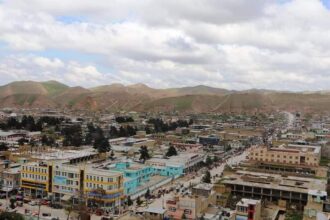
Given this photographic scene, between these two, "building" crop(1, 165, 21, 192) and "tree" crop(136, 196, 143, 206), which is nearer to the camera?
"tree" crop(136, 196, 143, 206)

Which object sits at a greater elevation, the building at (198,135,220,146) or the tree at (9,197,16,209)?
the building at (198,135,220,146)

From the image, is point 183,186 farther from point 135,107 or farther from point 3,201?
point 135,107

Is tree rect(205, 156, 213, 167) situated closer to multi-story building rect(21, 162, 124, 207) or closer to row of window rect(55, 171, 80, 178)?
multi-story building rect(21, 162, 124, 207)

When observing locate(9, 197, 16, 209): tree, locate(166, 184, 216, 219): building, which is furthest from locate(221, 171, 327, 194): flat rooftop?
locate(9, 197, 16, 209): tree

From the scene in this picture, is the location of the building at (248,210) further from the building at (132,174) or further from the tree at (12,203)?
the tree at (12,203)

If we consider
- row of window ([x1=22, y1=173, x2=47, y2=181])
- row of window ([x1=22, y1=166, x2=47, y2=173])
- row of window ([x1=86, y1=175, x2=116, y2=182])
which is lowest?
row of window ([x1=22, y1=173, x2=47, y2=181])

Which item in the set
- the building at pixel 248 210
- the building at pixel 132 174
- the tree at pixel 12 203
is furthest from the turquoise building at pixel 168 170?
the tree at pixel 12 203

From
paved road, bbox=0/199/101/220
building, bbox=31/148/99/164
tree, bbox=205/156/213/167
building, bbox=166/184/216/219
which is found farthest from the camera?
tree, bbox=205/156/213/167

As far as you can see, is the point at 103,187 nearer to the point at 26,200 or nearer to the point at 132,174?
the point at 132,174
